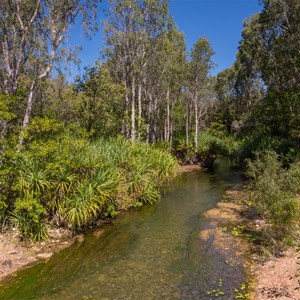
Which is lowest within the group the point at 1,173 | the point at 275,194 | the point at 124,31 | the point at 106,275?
the point at 106,275

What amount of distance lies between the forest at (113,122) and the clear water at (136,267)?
1.31 meters

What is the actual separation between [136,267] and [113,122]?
49.6 feet

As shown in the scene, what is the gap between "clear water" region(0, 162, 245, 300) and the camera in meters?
7.62

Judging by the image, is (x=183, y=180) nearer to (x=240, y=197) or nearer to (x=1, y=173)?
(x=240, y=197)

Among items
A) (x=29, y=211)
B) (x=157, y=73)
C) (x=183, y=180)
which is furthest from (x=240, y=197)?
(x=157, y=73)

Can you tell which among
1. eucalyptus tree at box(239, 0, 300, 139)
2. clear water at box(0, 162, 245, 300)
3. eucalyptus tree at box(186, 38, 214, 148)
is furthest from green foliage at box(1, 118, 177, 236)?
eucalyptus tree at box(186, 38, 214, 148)

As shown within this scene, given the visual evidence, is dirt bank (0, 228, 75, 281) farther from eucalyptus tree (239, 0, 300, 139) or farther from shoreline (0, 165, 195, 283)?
eucalyptus tree (239, 0, 300, 139)

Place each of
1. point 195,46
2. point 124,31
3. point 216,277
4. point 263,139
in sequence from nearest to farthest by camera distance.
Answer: point 216,277, point 124,31, point 263,139, point 195,46

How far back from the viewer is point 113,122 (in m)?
22.9

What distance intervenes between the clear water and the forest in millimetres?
1306

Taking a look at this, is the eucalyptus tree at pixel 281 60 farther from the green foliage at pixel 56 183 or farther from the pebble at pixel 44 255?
the pebble at pixel 44 255

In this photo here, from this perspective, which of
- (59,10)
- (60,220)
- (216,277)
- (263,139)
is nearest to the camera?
(216,277)

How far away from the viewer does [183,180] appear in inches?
904

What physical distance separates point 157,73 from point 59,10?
1871cm
